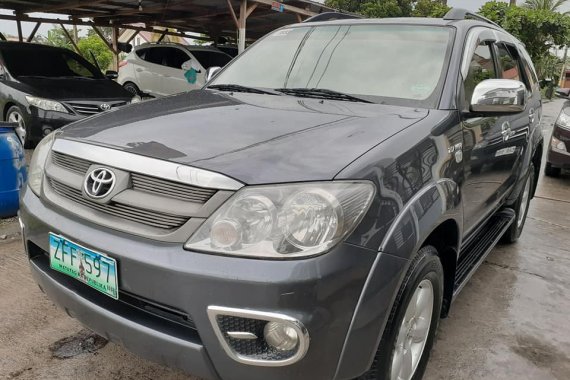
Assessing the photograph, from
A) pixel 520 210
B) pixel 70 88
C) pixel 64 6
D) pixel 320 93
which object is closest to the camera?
pixel 320 93

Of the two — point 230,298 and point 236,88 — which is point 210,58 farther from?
point 230,298

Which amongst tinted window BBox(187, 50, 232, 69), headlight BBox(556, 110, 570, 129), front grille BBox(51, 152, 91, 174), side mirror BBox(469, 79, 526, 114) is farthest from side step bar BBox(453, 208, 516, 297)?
tinted window BBox(187, 50, 232, 69)

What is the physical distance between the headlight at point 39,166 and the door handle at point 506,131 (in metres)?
2.43

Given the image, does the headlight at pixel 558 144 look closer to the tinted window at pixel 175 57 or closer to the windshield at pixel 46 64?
the windshield at pixel 46 64

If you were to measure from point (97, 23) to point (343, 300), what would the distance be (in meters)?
14.0

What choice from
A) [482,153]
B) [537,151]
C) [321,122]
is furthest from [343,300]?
[537,151]

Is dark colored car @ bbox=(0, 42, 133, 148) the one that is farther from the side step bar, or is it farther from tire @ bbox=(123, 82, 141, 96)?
the side step bar

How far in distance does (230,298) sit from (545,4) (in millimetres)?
30939

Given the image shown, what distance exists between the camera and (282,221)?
1.53 meters

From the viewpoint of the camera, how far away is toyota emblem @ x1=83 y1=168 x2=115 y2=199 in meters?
1.73

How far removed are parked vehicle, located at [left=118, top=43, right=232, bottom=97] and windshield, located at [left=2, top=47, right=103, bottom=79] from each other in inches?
117

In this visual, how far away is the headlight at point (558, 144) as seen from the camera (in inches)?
261

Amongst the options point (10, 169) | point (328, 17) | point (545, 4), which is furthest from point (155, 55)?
point (545, 4)

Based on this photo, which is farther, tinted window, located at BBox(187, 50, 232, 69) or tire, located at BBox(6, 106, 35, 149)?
tinted window, located at BBox(187, 50, 232, 69)
